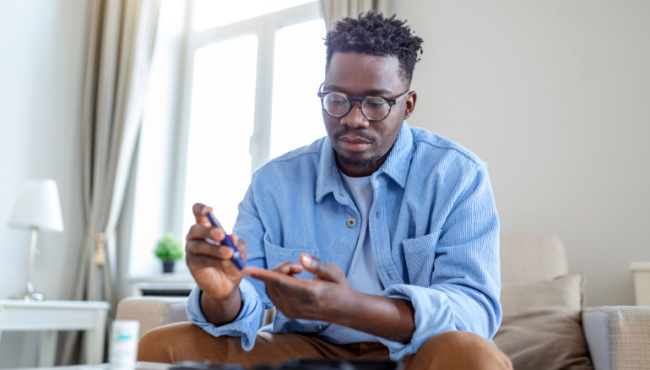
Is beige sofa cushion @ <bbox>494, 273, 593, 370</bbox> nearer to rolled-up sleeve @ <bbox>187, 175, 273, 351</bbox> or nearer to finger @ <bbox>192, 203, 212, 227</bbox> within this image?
rolled-up sleeve @ <bbox>187, 175, 273, 351</bbox>

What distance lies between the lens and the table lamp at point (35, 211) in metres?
2.85

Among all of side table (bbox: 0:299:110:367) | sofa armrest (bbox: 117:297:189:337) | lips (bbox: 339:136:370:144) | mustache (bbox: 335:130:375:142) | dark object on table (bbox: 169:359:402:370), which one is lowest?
side table (bbox: 0:299:110:367)

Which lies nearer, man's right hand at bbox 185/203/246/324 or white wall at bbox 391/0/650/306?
man's right hand at bbox 185/203/246/324

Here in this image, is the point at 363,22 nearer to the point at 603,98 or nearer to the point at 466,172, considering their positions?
the point at 466,172

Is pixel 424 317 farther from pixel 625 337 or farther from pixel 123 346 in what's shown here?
pixel 625 337

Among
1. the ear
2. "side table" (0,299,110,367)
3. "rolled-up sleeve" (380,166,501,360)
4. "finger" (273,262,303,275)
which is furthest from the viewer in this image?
"side table" (0,299,110,367)

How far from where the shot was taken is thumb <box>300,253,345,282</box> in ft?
2.66

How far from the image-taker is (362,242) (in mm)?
1315

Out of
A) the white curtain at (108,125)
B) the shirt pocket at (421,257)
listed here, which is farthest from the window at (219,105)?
the shirt pocket at (421,257)

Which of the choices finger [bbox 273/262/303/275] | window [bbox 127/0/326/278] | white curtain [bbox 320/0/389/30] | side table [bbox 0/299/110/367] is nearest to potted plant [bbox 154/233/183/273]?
window [bbox 127/0/326/278]

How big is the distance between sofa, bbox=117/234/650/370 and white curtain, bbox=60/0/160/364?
5.54 feet

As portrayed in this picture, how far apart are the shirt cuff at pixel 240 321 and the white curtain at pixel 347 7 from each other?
77.9 inches

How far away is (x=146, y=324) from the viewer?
177cm

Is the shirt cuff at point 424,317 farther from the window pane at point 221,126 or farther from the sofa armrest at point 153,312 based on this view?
the window pane at point 221,126
